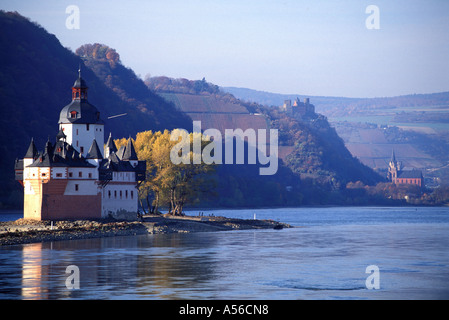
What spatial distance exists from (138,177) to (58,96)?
9481cm

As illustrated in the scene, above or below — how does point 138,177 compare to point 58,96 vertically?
below

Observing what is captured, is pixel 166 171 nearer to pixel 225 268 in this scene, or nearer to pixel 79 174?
pixel 79 174

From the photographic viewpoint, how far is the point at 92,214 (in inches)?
3866

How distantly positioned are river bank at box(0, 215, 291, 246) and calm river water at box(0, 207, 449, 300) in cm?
291

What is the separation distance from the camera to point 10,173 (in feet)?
502

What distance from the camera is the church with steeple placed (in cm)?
9519

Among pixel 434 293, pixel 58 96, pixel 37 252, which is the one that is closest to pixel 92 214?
pixel 37 252

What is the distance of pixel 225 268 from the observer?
2404 inches

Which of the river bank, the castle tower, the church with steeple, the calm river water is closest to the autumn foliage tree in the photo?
the river bank
